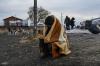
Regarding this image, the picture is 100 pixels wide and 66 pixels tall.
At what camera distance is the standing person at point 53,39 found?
12.9 metres

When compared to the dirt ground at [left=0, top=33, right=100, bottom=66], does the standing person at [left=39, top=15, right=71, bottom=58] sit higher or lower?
higher

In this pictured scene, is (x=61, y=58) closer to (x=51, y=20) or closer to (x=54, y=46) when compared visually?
(x=54, y=46)

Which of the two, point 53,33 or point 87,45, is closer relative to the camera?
point 53,33

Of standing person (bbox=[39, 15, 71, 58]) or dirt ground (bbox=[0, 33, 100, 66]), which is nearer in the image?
dirt ground (bbox=[0, 33, 100, 66])

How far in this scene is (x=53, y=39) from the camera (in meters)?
13.0

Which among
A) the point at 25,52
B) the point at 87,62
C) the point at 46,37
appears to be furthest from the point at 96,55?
the point at 25,52

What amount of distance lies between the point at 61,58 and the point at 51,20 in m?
1.33

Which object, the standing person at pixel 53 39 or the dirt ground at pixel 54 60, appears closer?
the dirt ground at pixel 54 60

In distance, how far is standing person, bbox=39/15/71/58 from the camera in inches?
509

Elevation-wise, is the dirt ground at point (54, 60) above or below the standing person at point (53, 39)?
below

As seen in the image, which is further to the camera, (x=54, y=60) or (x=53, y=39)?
(x=53, y=39)

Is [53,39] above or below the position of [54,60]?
above

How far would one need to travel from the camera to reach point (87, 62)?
1241cm

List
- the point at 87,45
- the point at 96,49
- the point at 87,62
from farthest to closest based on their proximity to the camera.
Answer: the point at 87,45
the point at 96,49
the point at 87,62
